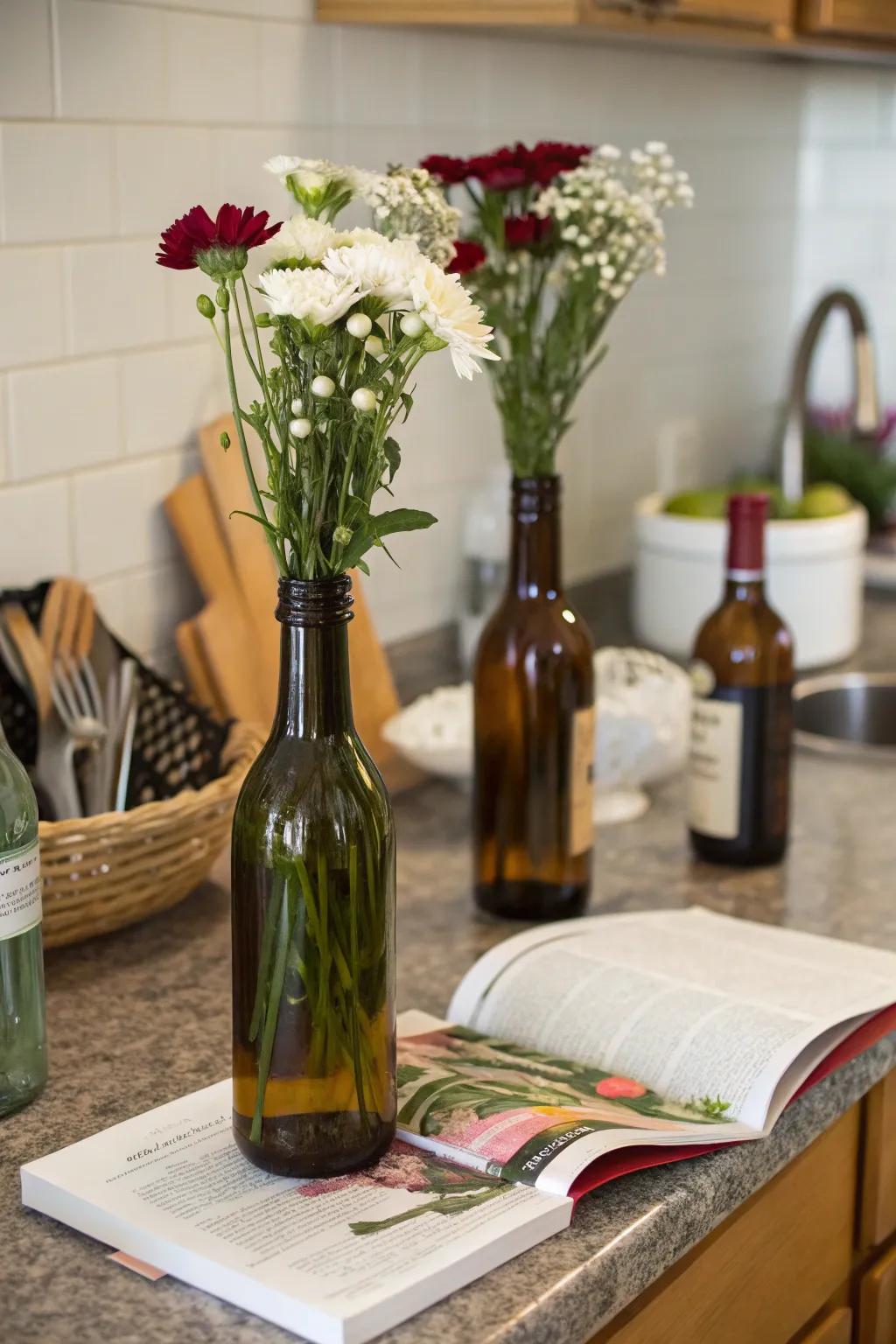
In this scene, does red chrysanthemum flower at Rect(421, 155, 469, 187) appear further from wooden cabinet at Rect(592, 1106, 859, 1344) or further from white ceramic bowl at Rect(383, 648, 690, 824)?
wooden cabinet at Rect(592, 1106, 859, 1344)

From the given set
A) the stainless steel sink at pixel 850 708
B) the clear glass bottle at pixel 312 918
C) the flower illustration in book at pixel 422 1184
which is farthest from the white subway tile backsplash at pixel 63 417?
the stainless steel sink at pixel 850 708

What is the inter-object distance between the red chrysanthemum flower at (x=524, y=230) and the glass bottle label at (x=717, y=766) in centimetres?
42

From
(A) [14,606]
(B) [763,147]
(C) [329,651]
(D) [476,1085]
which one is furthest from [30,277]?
(B) [763,147]

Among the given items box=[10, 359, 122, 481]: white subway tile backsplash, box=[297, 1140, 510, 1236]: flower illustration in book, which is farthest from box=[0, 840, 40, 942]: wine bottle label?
box=[10, 359, 122, 481]: white subway tile backsplash

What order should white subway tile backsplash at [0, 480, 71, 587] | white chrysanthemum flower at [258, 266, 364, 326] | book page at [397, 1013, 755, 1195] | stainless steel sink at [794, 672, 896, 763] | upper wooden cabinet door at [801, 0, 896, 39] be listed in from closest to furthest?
1. white chrysanthemum flower at [258, 266, 364, 326]
2. book page at [397, 1013, 755, 1195]
3. white subway tile backsplash at [0, 480, 71, 587]
4. upper wooden cabinet door at [801, 0, 896, 39]
5. stainless steel sink at [794, 672, 896, 763]

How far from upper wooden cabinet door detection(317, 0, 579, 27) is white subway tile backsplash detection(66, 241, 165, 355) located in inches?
12.1

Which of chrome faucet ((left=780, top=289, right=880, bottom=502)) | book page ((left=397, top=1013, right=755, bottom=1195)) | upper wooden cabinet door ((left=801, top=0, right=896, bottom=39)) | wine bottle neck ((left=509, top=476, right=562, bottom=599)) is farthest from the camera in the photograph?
chrome faucet ((left=780, top=289, right=880, bottom=502))

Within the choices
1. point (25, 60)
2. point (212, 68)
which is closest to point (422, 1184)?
point (25, 60)

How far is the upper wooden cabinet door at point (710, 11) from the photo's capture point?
1481 millimetres

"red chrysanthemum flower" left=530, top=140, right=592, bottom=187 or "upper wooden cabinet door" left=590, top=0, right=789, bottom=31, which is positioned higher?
"upper wooden cabinet door" left=590, top=0, right=789, bottom=31

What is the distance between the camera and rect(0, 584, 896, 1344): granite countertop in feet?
2.51

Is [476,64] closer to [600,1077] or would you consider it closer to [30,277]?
[30,277]

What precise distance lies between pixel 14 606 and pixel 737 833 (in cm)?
62

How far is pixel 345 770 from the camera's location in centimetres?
83
